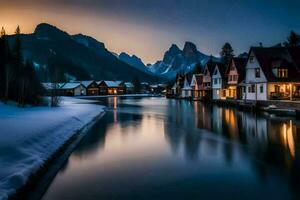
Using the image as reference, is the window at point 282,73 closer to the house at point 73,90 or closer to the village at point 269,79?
the village at point 269,79

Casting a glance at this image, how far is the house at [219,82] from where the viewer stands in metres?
69.0

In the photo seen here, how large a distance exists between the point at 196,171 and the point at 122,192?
140 inches

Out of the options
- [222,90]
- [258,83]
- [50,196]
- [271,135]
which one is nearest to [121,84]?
[222,90]

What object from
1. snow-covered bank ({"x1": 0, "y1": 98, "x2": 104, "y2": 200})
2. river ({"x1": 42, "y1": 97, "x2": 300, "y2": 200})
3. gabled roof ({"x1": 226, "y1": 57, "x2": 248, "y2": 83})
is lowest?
river ({"x1": 42, "y1": 97, "x2": 300, "y2": 200})

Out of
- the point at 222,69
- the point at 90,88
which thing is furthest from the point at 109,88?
the point at 222,69

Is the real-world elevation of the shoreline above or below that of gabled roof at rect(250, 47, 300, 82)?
below

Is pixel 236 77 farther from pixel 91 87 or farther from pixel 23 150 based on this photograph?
pixel 91 87

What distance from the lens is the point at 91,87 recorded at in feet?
466

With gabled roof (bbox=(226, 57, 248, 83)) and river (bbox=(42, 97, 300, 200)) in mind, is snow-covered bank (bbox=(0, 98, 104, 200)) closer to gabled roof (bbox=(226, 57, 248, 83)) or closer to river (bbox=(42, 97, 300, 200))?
river (bbox=(42, 97, 300, 200))

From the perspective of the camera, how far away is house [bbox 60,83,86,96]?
428 ft

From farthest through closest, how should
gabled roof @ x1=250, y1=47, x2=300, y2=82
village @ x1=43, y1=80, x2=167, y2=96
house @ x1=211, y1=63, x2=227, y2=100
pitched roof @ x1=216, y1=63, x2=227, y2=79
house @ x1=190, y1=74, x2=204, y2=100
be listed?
1. village @ x1=43, y1=80, x2=167, y2=96
2. house @ x1=190, y1=74, x2=204, y2=100
3. pitched roof @ x1=216, y1=63, x2=227, y2=79
4. house @ x1=211, y1=63, x2=227, y2=100
5. gabled roof @ x1=250, y1=47, x2=300, y2=82

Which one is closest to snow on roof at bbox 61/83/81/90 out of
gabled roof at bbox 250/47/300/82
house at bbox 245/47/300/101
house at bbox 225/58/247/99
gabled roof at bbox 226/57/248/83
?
house at bbox 225/58/247/99

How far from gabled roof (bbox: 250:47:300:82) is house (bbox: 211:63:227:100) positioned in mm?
17106

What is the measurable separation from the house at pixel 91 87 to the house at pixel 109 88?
8.81 ft
